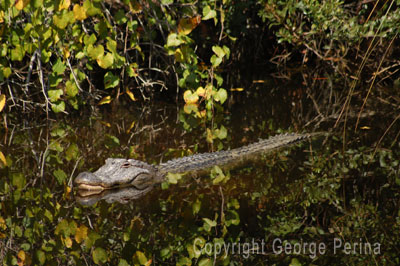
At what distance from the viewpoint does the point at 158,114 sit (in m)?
7.12

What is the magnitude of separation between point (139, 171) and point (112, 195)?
1.16 feet

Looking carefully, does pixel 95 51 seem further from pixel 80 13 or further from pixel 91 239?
pixel 91 239

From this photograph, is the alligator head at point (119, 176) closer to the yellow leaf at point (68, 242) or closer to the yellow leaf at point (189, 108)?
the yellow leaf at point (68, 242)

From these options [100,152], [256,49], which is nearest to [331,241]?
[100,152]

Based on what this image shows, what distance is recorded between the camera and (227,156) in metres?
5.25

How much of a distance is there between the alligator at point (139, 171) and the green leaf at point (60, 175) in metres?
0.18

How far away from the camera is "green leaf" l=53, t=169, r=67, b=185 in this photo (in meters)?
4.64

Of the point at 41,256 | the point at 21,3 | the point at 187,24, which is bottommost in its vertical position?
the point at 41,256

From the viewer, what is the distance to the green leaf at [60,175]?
15.2 ft

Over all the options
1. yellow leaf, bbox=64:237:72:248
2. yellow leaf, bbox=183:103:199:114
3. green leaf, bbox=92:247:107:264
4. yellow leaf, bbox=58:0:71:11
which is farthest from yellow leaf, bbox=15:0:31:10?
yellow leaf, bbox=183:103:199:114

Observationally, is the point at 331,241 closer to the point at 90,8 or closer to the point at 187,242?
the point at 187,242

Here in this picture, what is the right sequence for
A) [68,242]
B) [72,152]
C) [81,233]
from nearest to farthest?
[68,242]
[81,233]
[72,152]

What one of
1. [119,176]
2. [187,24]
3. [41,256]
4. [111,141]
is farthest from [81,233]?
[111,141]

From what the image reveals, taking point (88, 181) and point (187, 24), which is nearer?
point (88, 181)
